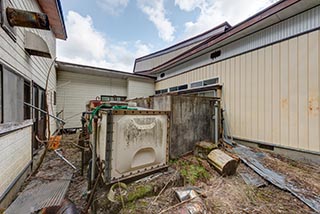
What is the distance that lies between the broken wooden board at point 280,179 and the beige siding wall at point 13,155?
430 centimetres

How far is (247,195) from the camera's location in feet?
7.50

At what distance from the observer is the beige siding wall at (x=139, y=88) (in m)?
9.78

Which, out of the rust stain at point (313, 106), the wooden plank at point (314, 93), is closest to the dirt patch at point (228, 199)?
the wooden plank at point (314, 93)

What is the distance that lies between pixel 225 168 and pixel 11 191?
3658mm

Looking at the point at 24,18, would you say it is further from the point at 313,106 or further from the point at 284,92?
the point at 313,106

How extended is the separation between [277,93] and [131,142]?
4249mm

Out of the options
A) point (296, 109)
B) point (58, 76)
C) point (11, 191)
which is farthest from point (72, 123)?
point (296, 109)

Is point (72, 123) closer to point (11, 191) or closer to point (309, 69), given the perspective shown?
point (11, 191)

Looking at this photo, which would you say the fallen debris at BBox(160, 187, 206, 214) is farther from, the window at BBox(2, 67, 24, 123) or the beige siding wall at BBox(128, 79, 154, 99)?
the beige siding wall at BBox(128, 79, 154, 99)

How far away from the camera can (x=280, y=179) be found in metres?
2.66

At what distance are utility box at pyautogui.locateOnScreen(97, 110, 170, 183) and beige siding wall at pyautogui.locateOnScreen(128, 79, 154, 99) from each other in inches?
297

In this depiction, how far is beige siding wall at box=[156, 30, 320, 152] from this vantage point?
338 cm

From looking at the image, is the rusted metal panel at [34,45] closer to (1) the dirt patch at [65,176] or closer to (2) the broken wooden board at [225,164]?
(1) the dirt patch at [65,176]

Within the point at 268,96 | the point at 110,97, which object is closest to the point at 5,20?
the point at 268,96
